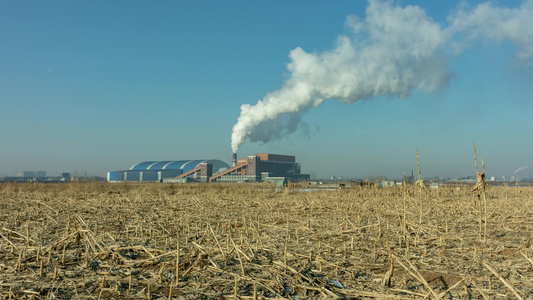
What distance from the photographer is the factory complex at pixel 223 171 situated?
315 ft

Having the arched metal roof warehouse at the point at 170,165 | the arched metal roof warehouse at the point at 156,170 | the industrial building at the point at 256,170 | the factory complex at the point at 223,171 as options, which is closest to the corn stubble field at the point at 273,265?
the factory complex at the point at 223,171

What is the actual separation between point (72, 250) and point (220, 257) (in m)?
2.53

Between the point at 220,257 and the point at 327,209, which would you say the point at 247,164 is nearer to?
the point at 327,209

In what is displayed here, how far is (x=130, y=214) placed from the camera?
34.2 ft

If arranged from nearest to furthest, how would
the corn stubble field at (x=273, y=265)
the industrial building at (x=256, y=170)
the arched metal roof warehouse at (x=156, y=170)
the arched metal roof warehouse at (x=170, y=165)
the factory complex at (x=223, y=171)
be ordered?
the corn stubble field at (x=273, y=265) < the industrial building at (x=256, y=170) < the factory complex at (x=223, y=171) < the arched metal roof warehouse at (x=156, y=170) < the arched metal roof warehouse at (x=170, y=165)

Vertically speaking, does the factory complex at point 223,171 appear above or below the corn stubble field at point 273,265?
above

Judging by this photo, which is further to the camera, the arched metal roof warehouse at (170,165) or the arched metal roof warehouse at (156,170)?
the arched metal roof warehouse at (170,165)

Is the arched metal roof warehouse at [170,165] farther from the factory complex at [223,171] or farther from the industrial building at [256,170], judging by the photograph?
the industrial building at [256,170]

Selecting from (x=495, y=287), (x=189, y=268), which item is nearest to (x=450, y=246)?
(x=495, y=287)

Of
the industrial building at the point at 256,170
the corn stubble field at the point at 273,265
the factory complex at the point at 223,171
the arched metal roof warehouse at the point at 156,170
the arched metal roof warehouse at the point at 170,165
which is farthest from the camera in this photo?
the arched metal roof warehouse at the point at 170,165

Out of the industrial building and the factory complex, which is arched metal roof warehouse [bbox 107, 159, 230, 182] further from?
the industrial building

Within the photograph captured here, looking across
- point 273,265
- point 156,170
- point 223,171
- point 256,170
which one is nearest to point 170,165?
point 156,170

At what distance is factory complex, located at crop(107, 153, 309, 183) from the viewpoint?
96.1 m

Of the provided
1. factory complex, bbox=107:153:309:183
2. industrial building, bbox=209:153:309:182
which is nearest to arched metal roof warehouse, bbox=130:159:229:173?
factory complex, bbox=107:153:309:183
